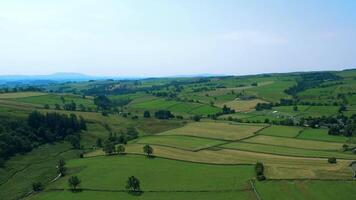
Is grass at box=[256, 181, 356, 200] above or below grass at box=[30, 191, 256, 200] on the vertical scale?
above

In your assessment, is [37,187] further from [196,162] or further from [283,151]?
[283,151]

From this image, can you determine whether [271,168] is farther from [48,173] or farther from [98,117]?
[98,117]

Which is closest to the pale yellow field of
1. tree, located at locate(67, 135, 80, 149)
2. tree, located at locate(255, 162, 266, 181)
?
tree, located at locate(255, 162, 266, 181)

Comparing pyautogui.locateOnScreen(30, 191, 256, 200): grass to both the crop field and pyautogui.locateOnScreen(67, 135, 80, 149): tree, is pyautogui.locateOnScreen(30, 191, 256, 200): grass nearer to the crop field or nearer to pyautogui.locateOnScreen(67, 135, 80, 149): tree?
the crop field

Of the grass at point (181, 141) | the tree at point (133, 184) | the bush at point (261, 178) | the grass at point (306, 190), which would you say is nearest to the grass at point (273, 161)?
the bush at point (261, 178)

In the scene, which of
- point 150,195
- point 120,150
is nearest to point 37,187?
point 150,195

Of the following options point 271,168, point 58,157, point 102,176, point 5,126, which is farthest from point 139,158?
point 5,126
